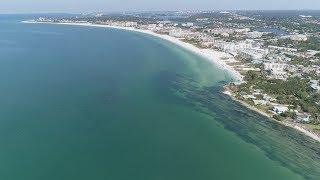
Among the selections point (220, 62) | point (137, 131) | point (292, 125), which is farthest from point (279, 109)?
point (220, 62)

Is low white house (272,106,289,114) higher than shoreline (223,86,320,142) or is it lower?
higher

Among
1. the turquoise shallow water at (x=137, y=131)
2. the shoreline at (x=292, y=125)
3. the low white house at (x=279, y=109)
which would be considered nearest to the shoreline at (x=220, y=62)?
the shoreline at (x=292, y=125)

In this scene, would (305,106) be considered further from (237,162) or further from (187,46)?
(187,46)

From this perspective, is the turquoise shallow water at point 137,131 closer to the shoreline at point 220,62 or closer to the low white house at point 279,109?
the shoreline at point 220,62

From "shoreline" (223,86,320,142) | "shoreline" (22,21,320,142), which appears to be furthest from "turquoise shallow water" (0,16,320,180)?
"shoreline" (22,21,320,142)

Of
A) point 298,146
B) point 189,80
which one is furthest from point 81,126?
point 189,80

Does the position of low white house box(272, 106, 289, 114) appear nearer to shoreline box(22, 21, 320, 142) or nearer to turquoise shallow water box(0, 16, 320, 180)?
shoreline box(22, 21, 320, 142)

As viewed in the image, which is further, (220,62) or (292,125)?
(220,62)

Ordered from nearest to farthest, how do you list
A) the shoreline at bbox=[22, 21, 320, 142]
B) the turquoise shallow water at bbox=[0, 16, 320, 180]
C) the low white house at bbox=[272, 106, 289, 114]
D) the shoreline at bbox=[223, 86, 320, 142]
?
the turquoise shallow water at bbox=[0, 16, 320, 180]
the shoreline at bbox=[223, 86, 320, 142]
the shoreline at bbox=[22, 21, 320, 142]
the low white house at bbox=[272, 106, 289, 114]

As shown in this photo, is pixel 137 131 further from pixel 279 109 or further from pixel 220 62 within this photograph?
pixel 220 62
